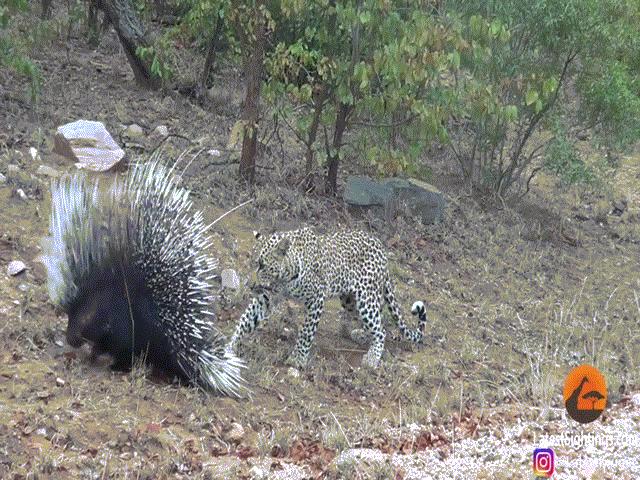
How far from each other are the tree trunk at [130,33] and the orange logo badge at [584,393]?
10995 mm

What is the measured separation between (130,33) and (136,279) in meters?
7.91

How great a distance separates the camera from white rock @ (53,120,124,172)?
1134 cm

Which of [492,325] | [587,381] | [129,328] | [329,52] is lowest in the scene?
[492,325]

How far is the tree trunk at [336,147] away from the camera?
525 inches

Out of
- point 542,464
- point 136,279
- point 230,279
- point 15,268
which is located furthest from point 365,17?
point 542,464

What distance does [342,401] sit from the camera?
834cm

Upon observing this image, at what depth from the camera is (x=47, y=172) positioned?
10922mm

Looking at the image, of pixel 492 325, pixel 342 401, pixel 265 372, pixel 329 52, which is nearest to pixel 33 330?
pixel 265 372

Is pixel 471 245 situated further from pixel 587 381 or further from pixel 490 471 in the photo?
pixel 587 381

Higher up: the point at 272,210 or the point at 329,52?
the point at 329,52

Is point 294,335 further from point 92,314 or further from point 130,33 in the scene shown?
point 130,33

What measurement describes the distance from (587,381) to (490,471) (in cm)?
163

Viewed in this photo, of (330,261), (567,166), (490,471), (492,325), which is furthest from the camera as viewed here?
(567,166)

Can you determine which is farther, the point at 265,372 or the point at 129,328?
the point at 265,372
